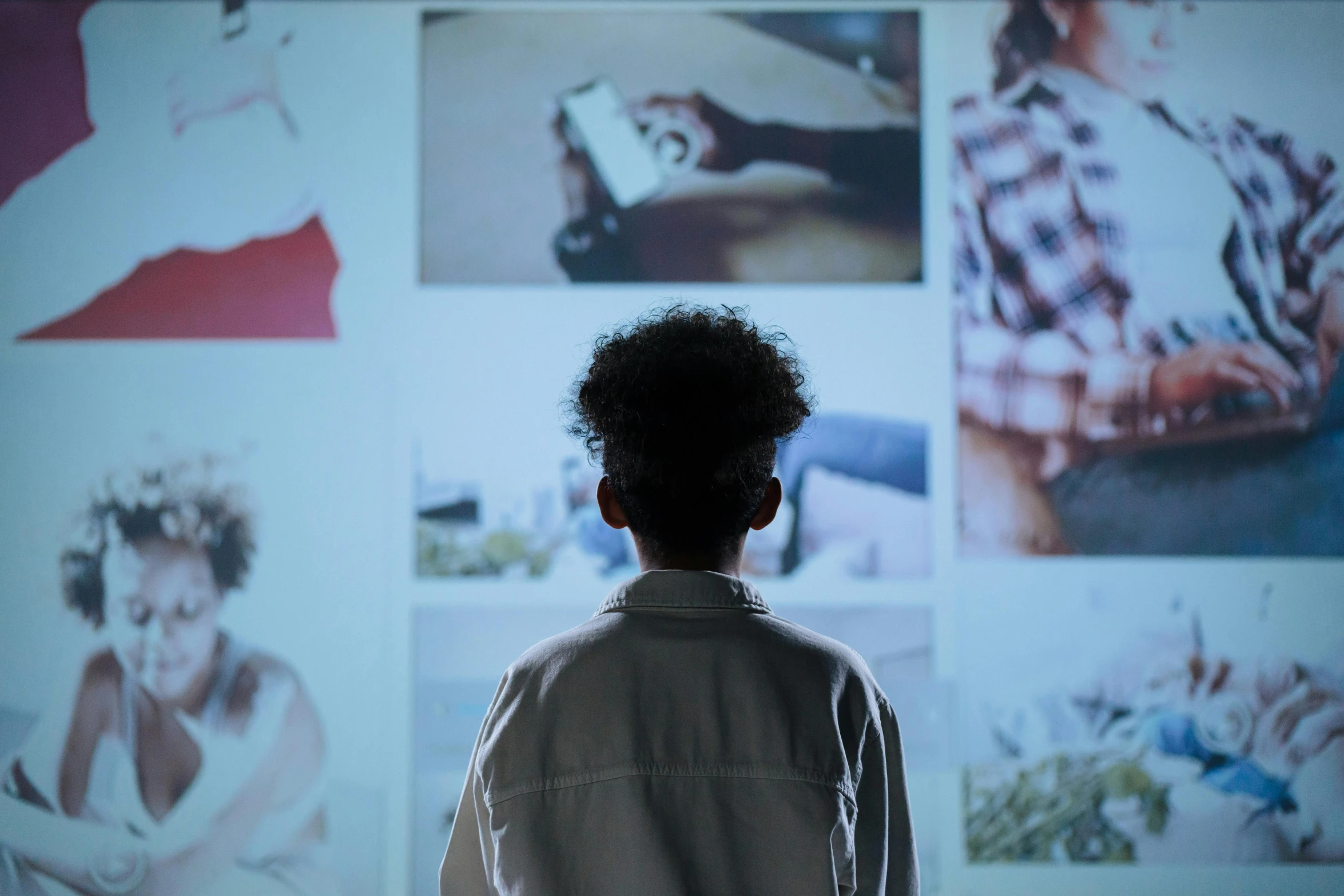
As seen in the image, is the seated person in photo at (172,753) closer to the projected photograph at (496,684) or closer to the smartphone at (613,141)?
the projected photograph at (496,684)

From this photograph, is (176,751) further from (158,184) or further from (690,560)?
(690,560)

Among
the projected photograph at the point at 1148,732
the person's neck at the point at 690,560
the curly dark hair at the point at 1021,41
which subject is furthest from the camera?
the curly dark hair at the point at 1021,41

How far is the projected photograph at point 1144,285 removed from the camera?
215 centimetres

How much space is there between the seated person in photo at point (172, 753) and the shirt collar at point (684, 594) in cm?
149

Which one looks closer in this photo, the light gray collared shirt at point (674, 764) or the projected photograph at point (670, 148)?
the light gray collared shirt at point (674, 764)

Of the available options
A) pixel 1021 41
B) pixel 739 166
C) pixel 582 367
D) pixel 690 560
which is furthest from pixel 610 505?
pixel 1021 41

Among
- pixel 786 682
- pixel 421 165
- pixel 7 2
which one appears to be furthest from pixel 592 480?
pixel 7 2

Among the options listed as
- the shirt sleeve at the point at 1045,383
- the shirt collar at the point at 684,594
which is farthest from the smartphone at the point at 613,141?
the shirt collar at the point at 684,594

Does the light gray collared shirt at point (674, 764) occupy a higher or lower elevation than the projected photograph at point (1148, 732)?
higher

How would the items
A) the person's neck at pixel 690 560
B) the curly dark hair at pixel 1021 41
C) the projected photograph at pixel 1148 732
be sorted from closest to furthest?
the person's neck at pixel 690 560 → the projected photograph at pixel 1148 732 → the curly dark hair at pixel 1021 41

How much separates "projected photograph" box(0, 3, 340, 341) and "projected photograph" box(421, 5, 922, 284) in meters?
0.30

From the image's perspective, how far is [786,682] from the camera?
2.66 feet

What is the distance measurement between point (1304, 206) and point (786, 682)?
1923 mm

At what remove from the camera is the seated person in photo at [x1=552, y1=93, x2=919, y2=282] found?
7.16 feet
